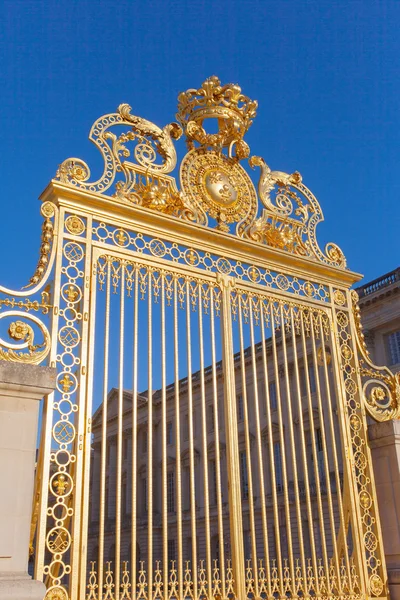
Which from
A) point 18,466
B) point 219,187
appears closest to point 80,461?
point 18,466

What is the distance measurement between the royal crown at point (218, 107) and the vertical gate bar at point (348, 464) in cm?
249

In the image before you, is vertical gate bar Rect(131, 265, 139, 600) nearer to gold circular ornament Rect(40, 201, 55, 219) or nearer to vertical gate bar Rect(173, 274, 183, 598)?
vertical gate bar Rect(173, 274, 183, 598)

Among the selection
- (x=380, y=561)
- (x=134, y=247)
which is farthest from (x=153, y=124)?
(x=380, y=561)

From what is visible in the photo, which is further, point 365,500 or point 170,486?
point 170,486

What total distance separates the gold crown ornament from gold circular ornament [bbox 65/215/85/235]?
6.12 ft

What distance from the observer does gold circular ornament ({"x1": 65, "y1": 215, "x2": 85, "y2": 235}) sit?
567cm

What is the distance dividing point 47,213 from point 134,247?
0.94 m

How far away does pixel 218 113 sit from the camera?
23.0 ft

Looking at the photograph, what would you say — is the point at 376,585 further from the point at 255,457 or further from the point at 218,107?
the point at 255,457

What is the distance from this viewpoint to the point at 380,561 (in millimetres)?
6387

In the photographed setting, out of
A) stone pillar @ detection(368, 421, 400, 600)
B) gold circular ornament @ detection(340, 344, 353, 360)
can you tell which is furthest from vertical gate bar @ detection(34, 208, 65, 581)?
stone pillar @ detection(368, 421, 400, 600)

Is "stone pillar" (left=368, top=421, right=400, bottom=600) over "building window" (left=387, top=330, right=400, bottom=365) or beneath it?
beneath

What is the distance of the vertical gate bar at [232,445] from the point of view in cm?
541

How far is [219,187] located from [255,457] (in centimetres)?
844
